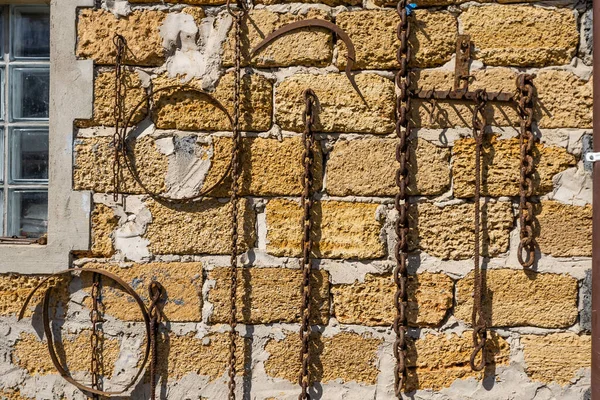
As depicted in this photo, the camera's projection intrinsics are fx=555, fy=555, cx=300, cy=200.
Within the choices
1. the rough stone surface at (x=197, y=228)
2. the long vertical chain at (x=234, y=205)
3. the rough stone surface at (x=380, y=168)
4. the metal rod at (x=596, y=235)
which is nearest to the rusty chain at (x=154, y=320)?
the rough stone surface at (x=197, y=228)

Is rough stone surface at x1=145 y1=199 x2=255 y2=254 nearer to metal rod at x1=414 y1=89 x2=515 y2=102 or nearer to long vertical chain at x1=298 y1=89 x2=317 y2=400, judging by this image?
long vertical chain at x1=298 y1=89 x2=317 y2=400

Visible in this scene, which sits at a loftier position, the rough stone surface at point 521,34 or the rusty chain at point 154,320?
the rough stone surface at point 521,34

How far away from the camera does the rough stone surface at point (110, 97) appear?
2359 mm

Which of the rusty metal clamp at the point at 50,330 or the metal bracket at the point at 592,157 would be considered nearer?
the metal bracket at the point at 592,157

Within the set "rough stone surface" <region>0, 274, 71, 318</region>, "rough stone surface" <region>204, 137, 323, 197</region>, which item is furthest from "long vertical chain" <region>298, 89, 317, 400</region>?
"rough stone surface" <region>0, 274, 71, 318</region>

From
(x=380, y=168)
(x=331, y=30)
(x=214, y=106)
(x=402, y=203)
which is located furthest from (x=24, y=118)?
(x=402, y=203)

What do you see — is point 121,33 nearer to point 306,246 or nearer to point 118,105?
point 118,105

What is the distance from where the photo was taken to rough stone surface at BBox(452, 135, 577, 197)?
2.30m

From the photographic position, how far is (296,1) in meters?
2.34

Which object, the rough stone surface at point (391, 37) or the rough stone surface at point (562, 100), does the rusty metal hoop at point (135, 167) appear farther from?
the rough stone surface at point (562, 100)

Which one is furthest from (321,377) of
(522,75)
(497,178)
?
(522,75)

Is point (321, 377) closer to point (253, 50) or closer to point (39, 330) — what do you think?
point (39, 330)

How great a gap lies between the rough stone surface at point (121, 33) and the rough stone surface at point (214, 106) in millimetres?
127

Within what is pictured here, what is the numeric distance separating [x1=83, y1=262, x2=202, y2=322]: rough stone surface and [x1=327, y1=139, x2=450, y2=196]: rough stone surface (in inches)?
27.6
